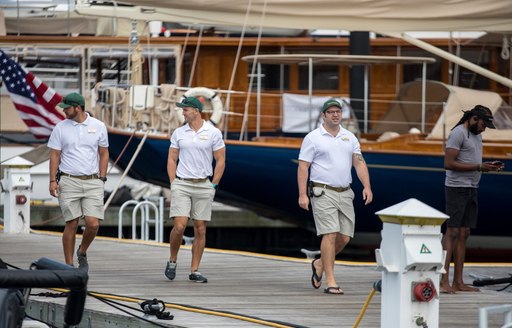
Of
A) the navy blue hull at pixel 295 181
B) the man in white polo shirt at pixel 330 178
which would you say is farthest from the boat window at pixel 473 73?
the man in white polo shirt at pixel 330 178

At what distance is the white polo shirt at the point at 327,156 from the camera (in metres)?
11.3

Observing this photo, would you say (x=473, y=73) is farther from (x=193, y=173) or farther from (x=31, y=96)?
(x=193, y=173)

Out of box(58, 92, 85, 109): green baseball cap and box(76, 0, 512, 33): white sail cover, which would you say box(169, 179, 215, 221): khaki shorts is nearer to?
box(58, 92, 85, 109): green baseball cap

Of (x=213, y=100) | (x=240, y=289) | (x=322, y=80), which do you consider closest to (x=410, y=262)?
(x=240, y=289)

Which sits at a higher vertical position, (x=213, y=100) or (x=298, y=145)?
(x=213, y=100)

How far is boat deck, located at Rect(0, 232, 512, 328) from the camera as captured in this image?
32.1 feet

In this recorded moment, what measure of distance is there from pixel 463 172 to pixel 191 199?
2636mm

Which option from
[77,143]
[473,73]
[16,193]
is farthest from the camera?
[473,73]

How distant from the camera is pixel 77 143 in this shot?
11.9 m

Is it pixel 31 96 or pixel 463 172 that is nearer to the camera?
pixel 463 172

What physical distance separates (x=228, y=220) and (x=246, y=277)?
12086mm

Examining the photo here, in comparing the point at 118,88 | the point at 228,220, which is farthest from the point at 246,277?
the point at 228,220

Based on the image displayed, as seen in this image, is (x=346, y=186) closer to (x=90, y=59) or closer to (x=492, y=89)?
(x=492, y=89)

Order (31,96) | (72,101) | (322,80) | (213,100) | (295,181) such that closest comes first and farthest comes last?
1. (72,101)
2. (295,181)
3. (213,100)
4. (31,96)
5. (322,80)
